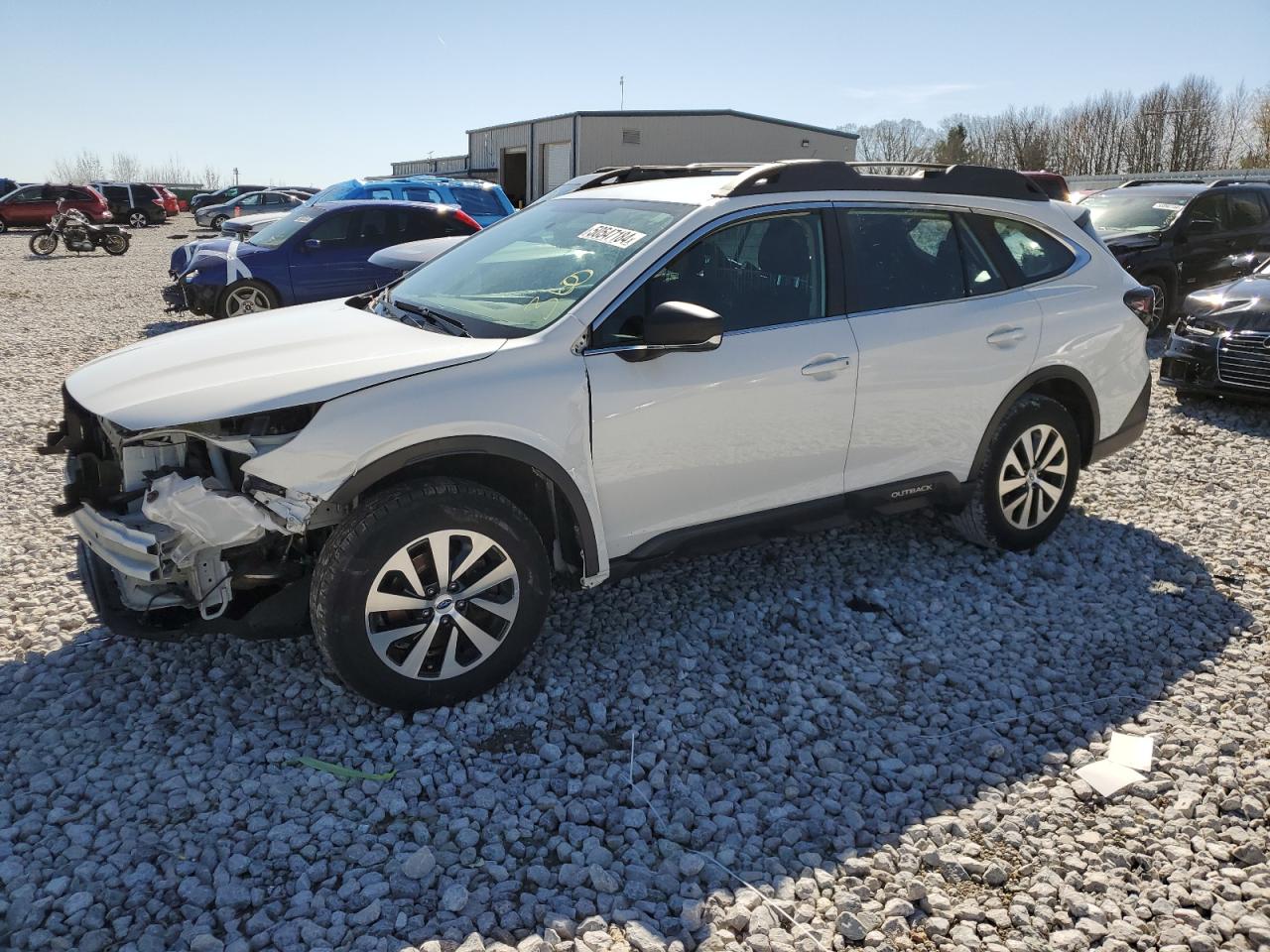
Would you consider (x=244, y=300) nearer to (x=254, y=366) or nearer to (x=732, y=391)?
(x=254, y=366)

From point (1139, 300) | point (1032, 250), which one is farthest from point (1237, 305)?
point (1032, 250)

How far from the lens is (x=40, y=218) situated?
103 feet

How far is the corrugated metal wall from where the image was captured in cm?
3494

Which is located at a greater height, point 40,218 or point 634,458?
point 40,218

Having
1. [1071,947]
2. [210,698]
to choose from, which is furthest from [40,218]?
[1071,947]

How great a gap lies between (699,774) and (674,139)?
35.2 metres

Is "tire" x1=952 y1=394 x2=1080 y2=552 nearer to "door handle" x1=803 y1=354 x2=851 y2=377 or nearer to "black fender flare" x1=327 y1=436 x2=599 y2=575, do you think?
"door handle" x1=803 y1=354 x2=851 y2=377

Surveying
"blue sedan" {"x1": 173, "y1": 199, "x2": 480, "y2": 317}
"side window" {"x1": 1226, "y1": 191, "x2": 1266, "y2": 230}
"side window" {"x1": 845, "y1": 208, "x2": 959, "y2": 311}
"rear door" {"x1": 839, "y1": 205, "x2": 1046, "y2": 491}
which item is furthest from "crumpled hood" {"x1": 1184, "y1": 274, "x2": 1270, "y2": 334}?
"blue sedan" {"x1": 173, "y1": 199, "x2": 480, "y2": 317}

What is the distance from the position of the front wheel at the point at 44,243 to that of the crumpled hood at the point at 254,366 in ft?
80.3

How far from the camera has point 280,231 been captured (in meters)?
12.1

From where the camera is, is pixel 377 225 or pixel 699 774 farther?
pixel 377 225

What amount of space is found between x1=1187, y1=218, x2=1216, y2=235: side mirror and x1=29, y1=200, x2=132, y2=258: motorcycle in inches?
954

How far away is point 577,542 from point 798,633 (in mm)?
1195

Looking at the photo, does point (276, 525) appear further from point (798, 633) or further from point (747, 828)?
point (798, 633)
